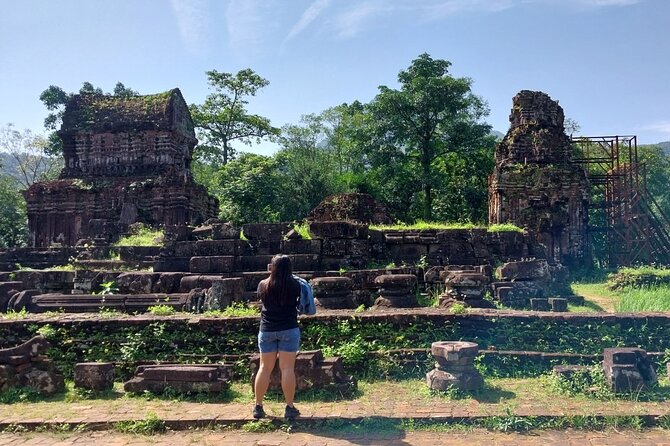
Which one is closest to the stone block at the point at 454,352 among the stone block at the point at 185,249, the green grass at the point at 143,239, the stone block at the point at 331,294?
the stone block at the point at 331,294

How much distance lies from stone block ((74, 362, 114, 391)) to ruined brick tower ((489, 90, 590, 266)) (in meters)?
16.8

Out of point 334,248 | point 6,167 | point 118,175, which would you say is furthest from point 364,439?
point 6,167

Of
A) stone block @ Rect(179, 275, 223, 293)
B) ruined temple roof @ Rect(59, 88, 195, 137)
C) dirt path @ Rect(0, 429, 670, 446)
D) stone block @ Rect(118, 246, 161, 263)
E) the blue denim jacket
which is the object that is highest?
ruined temple roof @ Rect(59, 88, 195, 137)

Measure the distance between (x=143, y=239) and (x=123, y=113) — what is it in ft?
32.2

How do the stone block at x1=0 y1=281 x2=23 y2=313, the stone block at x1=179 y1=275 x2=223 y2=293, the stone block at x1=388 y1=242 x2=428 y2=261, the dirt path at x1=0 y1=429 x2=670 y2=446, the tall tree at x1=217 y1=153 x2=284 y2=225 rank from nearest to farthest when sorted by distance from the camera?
the dirt path at x1=0 y1=429 x2=670 y2=446, the stone block at x1=0 y1=281 x2=23 y2=313, the stone block at x1=179 y1=275 x2=223 y2=293, the stone block at x1=388 y1=242 x2=428 y2=261, the tall tree at x1=217 y1=153 x2=284 y2=225

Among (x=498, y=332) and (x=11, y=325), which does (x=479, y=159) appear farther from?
(x=11, y=325)

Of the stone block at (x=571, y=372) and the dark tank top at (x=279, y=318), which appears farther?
the stone block at (x=571, y=372)

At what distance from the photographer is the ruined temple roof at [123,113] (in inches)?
908

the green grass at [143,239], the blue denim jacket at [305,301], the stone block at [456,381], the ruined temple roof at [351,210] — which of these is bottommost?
the stone block at [456,381]

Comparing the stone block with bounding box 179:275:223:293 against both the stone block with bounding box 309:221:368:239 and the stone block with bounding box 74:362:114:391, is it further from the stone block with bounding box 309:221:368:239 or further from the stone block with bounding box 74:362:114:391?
the stone block with bounding box 74:362:114:391

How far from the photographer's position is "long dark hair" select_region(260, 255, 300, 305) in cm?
529

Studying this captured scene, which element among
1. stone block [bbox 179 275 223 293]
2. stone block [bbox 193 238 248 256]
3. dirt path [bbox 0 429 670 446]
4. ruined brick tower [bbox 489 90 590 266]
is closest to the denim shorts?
dirt path [bbox 0 429 670 446]

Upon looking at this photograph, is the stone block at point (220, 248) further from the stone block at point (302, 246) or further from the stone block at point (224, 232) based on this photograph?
the stone block at point (302, 246)

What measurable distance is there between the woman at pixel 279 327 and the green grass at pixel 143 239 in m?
9.72
